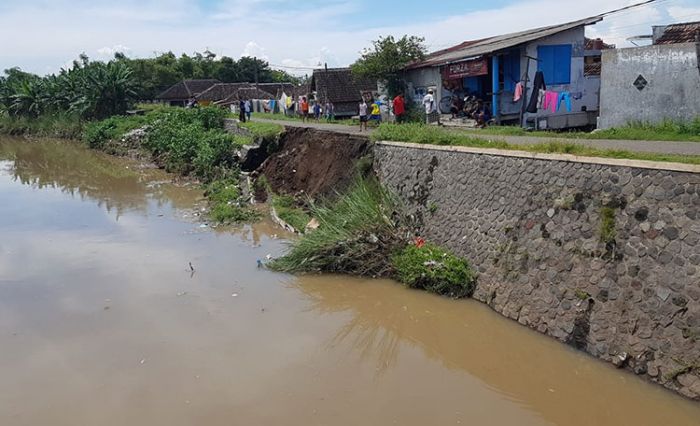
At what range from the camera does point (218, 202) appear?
19453 mm

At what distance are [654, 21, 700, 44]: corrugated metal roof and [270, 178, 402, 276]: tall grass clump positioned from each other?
14555 millimetres

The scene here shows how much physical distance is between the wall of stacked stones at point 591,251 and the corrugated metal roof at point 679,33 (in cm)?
1360

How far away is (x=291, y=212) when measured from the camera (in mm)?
17156

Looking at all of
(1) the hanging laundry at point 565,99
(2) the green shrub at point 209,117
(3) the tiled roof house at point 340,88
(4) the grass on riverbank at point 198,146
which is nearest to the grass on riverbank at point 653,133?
(1) the hanging laundry at point 565,99

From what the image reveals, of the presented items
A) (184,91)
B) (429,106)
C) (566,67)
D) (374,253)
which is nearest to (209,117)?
(429,106)

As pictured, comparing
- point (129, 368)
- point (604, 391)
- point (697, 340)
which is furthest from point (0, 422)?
point (697, 340)

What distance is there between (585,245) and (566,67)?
1454 centimetres

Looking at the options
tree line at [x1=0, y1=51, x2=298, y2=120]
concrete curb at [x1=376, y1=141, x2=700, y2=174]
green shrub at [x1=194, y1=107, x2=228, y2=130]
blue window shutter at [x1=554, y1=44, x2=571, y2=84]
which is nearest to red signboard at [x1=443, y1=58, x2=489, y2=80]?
blue window shutter at [x1=554, y1=44, x2=571, y2=84]

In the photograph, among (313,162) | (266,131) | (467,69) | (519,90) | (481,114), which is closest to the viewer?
(313,162)

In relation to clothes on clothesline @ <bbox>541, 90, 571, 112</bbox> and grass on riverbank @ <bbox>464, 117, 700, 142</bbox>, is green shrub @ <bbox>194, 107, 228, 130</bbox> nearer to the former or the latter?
clothes on clothesline @ <bbox>541, 90, 571, 112</bbox>

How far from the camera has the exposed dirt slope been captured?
54.9ft

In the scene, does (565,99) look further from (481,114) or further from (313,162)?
(313,162)

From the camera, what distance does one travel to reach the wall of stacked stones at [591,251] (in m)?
7.33

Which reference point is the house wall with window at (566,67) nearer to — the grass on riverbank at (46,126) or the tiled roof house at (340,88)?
the tiled roof house at (340,88)
